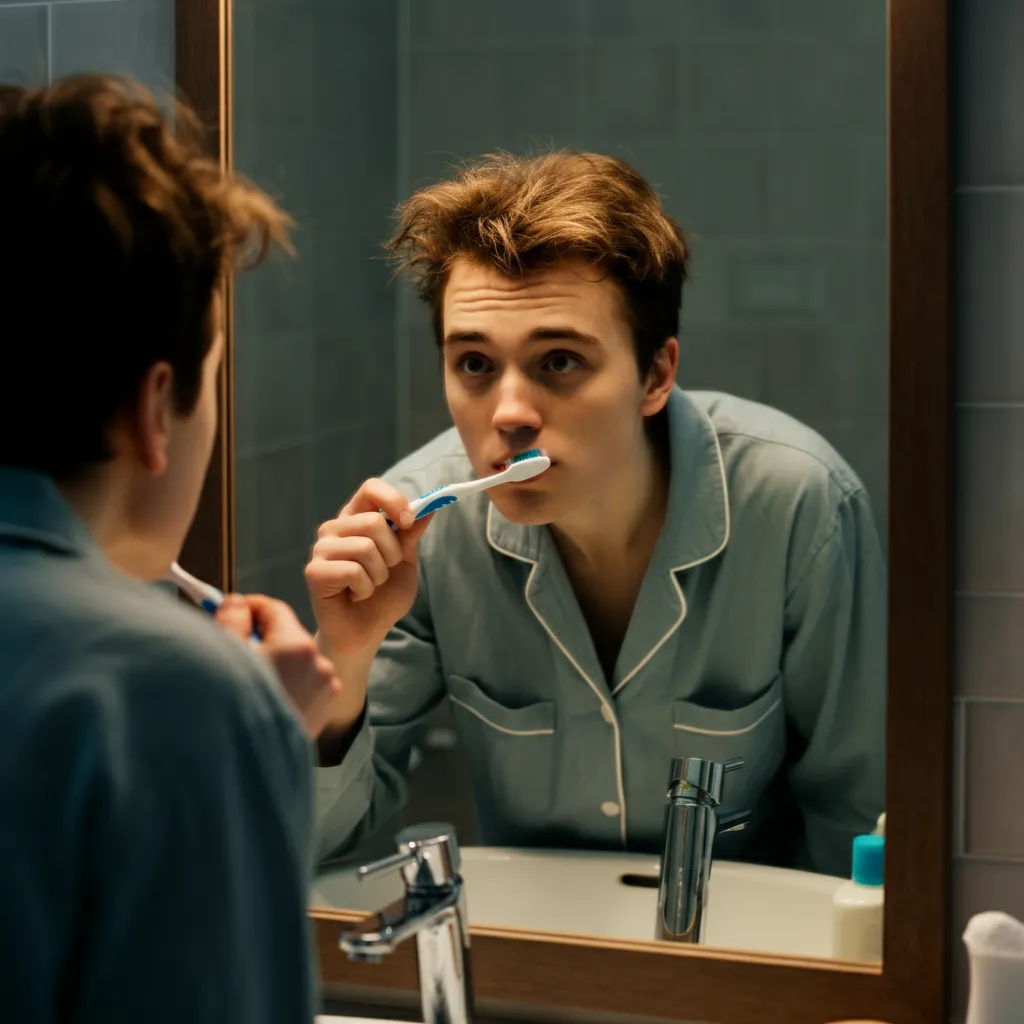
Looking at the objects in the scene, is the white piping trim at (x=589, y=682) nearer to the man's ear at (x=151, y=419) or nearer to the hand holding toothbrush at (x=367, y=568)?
the hand holding toothbrush at (x=367, y=568)

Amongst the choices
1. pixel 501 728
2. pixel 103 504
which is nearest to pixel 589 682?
pixel 501 728

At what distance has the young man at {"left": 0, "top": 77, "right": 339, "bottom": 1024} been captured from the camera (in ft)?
1.67

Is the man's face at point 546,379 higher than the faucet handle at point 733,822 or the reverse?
higher

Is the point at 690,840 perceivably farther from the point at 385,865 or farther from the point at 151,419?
the point at 151,419

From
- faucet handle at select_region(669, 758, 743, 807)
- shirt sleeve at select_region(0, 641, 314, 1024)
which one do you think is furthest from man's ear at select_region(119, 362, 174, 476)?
faucet handle at select_region(669, 758, 743, 807)

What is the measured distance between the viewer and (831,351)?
1033 mm

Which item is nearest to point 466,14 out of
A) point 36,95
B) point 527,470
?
point 527,470

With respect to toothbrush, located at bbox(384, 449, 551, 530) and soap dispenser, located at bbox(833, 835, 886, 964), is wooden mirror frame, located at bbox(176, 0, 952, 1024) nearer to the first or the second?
soap dispenser, located at bbox(833, 835, 886, 964)

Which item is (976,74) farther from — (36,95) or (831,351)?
(36,95)

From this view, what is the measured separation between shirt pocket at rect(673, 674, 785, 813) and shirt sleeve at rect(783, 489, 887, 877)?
2 centimetres

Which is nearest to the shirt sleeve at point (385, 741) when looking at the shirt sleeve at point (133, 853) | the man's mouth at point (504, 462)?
the man's mouth at point (504, 462)

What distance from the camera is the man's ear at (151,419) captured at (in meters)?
0.61

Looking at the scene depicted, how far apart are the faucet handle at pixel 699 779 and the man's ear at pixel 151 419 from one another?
571mm

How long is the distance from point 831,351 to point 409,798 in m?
0.49
